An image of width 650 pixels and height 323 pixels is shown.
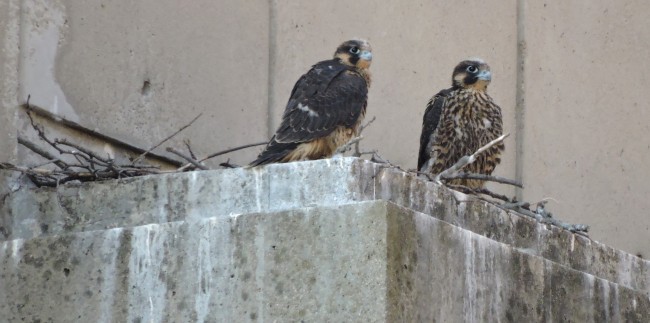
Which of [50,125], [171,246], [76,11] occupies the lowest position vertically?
[171,246]

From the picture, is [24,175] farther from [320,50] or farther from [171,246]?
[320,50]

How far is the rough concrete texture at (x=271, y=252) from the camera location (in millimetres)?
6574

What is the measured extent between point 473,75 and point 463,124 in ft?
0.94

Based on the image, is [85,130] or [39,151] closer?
[39,151]

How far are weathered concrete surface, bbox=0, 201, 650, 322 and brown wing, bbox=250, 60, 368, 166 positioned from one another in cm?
Answer: 107

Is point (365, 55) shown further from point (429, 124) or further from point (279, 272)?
point (279, 272)

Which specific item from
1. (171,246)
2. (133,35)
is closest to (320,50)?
(133,35)

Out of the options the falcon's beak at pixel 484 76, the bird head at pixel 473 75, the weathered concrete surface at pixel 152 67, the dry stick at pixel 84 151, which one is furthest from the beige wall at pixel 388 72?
the falcon's beak at pixel 484 76

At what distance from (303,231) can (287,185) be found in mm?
275

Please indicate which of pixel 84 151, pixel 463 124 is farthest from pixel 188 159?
pixel 463 124

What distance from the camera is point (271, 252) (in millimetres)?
6695

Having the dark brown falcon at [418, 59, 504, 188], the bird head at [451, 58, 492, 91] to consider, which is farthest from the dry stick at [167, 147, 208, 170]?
the bird head at [451, 58, 492, 91]

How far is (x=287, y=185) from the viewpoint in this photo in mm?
6871

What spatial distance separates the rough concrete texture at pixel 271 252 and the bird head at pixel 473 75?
6.59ft
